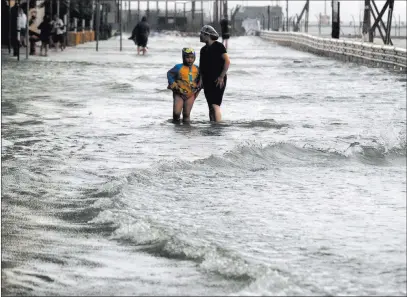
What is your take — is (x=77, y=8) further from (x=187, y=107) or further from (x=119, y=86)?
(x=187, y=107)

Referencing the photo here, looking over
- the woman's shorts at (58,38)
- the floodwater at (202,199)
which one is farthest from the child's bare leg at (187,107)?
the woman's shorts at (58,38)

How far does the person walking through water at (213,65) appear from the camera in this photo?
53.7 ft

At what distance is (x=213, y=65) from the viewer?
16.5m

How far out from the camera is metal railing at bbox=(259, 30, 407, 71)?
36.2m

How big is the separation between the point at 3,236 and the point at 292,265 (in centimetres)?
214

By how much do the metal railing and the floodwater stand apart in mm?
15228

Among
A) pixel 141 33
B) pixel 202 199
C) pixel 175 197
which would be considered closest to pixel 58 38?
pixel 141 33

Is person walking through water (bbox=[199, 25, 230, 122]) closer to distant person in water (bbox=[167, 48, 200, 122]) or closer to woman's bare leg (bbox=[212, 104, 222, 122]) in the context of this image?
woman's bare leg (bbox=[212, 104, 222, 122])

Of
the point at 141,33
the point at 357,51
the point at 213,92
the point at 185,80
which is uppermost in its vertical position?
the point at 185,80

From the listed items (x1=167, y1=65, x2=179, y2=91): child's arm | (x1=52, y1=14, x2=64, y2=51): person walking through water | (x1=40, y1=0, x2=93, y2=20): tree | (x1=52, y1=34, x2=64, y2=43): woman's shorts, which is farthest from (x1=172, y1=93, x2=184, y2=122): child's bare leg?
(x1=40, y1=0, x2=93, y2=20): tree

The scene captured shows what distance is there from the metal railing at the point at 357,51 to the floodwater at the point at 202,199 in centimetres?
1523

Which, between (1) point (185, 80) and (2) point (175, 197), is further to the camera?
(1) point (185, 80)

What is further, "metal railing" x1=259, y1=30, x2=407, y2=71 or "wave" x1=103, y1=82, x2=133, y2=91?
"metal railing" x1=259, y1=30, x2=407, y2=71

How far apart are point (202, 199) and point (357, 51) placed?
33013 mm
